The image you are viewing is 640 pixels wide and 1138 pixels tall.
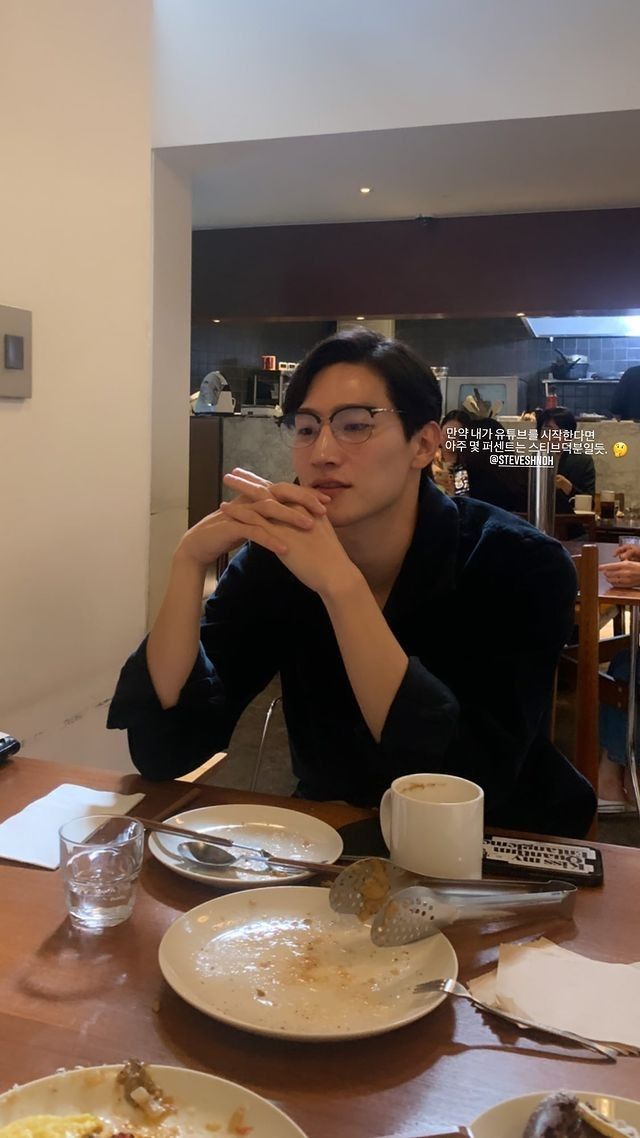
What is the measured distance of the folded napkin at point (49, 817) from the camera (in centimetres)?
94

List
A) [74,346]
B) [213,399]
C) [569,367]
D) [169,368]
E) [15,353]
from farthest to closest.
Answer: [569,367] → [213,399] → [169,368] → [74,346] → [15,353]

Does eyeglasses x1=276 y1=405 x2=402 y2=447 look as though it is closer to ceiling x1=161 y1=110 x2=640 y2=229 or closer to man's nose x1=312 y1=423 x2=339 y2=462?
man's nose x1=312 y1=423 x2=339 y2=462

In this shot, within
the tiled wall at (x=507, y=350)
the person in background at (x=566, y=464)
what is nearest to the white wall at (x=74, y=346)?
the person in background at (x=566, y=464)

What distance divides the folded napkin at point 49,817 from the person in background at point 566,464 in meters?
4.19

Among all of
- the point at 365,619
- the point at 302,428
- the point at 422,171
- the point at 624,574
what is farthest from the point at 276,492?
the point at 422,171

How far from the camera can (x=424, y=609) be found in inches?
51.8

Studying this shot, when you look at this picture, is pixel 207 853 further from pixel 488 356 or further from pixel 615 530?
pixel 488 356

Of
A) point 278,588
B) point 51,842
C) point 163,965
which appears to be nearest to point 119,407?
point 278,588

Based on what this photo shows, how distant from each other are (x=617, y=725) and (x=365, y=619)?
7.08 ft

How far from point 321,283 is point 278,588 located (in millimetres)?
3327

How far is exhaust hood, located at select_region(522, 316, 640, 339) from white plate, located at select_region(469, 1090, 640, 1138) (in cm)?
795

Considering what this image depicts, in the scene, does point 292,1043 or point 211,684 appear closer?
point 292,1043

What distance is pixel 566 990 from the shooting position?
0.70m

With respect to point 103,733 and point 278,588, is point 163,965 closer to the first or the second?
point 278,588
